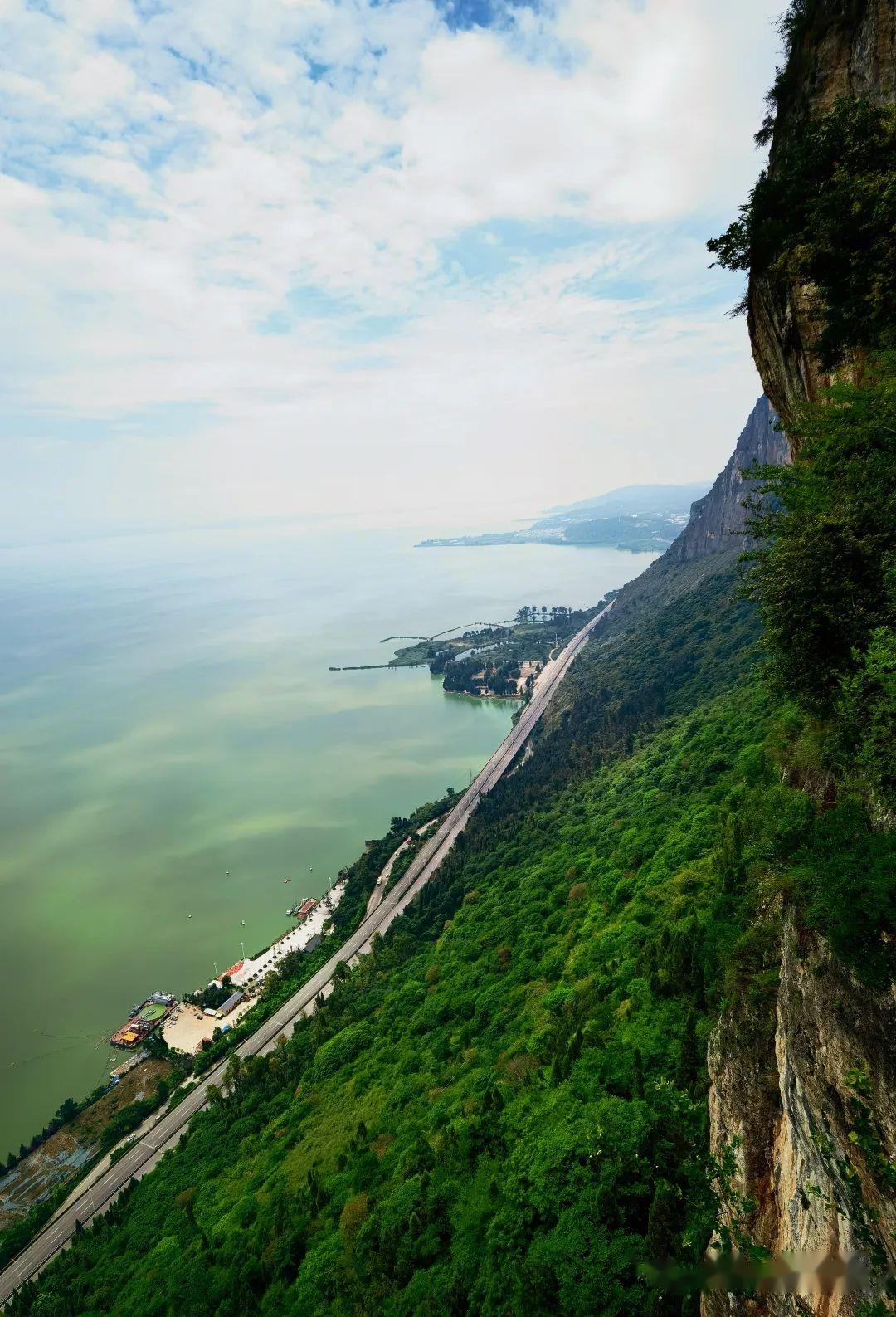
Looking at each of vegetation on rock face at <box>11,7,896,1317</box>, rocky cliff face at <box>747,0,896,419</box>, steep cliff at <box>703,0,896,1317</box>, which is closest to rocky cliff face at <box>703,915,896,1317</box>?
steep cliff at <box>703,0,896,1317</box>

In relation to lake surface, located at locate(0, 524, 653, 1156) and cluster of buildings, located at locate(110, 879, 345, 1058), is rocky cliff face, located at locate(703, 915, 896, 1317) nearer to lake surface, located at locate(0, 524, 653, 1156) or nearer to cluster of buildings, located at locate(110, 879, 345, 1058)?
cluster of buildings, located at locate(110, 879, 345, 1058)

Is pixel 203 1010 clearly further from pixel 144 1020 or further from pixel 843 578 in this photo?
pixel 843 578

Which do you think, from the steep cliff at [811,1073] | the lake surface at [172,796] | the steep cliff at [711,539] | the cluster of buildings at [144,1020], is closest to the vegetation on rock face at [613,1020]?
the steep cliff at [811,1073]

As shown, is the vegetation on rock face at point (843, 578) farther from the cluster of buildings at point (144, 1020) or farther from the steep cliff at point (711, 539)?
the steep cliff at point (711, 539)

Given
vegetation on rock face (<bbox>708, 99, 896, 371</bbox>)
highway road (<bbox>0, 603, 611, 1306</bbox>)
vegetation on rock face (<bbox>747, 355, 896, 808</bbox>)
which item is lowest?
highway road (<bbox>0, 603, 611, 1306</bbox>)

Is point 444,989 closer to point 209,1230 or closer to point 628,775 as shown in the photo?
point 209,1230

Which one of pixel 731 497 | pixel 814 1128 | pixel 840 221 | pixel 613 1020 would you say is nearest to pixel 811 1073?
pixel 814 1128
